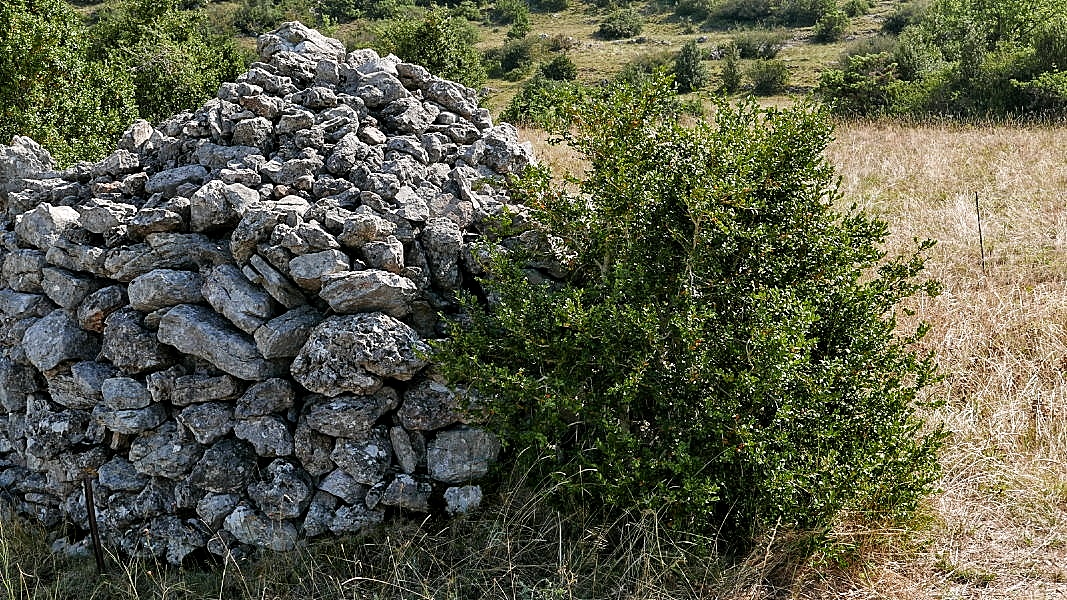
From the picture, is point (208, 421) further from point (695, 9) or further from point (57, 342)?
point (695, 9)

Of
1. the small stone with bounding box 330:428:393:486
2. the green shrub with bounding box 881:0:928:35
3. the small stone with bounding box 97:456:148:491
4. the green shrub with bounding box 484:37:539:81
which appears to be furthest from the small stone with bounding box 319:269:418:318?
the green shrub with bounding box 881:0:928:35

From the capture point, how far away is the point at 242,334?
13.6ft

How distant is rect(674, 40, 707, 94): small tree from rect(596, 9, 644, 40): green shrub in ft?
29.3

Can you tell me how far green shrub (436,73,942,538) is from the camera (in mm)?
3502

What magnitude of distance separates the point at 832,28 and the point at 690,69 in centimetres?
946

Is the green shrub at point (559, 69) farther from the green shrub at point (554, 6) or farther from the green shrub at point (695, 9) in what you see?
the green shrub at point (554, 6)

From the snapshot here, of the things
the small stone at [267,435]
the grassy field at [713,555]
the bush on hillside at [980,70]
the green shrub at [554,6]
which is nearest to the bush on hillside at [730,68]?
the bush on hillside at [980,70]

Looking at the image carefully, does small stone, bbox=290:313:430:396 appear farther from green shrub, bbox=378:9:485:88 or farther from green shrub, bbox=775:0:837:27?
green shrub, bbox=775:0:837:27

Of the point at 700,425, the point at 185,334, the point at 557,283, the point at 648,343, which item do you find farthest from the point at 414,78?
the point at 700,425

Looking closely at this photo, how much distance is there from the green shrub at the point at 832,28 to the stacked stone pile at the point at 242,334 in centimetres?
3389

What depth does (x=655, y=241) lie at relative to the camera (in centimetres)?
385

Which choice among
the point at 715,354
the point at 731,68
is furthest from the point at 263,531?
the point at 731,68

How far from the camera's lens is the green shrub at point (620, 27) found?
39.3m

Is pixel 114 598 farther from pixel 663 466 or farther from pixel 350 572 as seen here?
pixel 663 466
